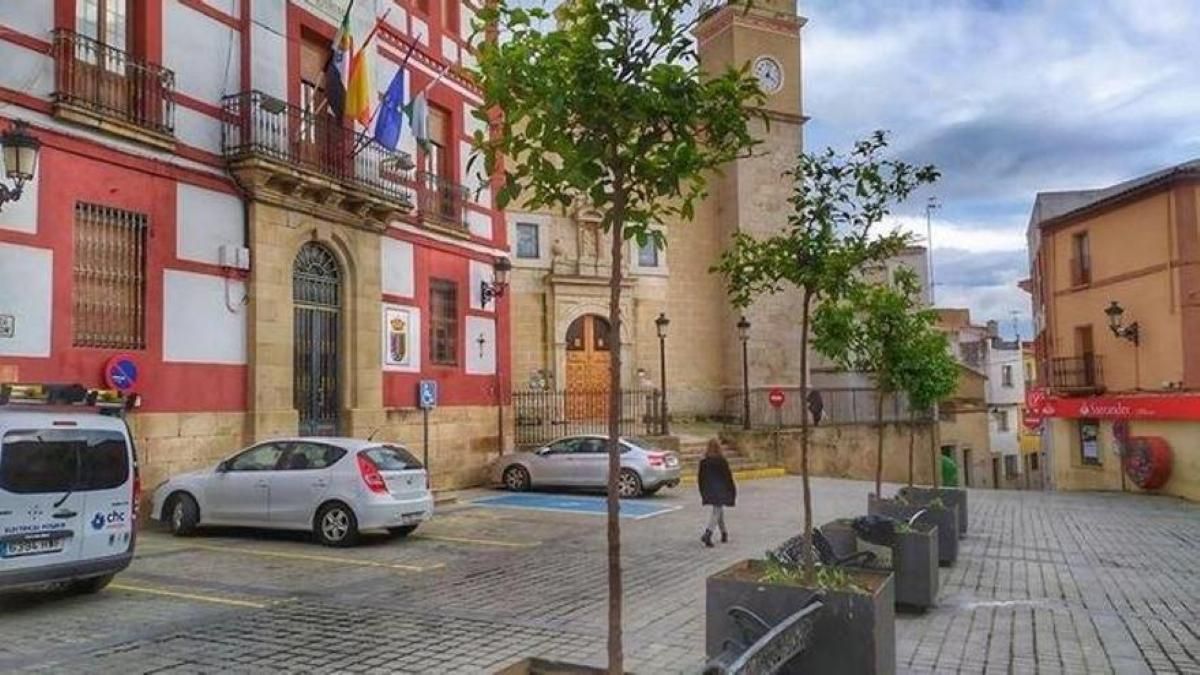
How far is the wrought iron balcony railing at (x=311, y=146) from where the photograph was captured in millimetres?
13656

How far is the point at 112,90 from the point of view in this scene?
11961mm

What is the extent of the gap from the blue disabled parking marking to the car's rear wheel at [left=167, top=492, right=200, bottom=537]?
5.62 m

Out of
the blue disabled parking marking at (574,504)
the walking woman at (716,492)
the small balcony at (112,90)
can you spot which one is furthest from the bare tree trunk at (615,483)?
the blue disabled parking marking at (574,504)

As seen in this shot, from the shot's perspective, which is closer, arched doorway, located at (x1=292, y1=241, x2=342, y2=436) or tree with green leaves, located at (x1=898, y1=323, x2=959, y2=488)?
tree with green leaves, located at (x1=898, y1=323, x2=959, y2=488)

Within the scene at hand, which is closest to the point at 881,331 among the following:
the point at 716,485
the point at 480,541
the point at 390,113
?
the point at 716,485

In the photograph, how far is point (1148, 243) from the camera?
79.6 feet

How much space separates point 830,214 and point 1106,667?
3.91 m

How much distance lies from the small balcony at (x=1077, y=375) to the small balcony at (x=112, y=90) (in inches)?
979

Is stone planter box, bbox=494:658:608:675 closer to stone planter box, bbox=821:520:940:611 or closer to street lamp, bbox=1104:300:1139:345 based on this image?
stone planter box, bbox=821:520:940:611

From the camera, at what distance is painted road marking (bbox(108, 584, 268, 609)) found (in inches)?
319

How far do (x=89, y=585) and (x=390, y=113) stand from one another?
31.8 ft

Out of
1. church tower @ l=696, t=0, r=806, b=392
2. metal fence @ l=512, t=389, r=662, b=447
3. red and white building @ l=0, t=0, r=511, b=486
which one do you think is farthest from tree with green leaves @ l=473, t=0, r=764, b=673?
church tower @ l=696, t=0, r=806, b=392

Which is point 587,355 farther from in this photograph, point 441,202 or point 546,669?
point 546,669

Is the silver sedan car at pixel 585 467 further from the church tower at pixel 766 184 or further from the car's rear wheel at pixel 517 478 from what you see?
the church tower at pixel 766 184
